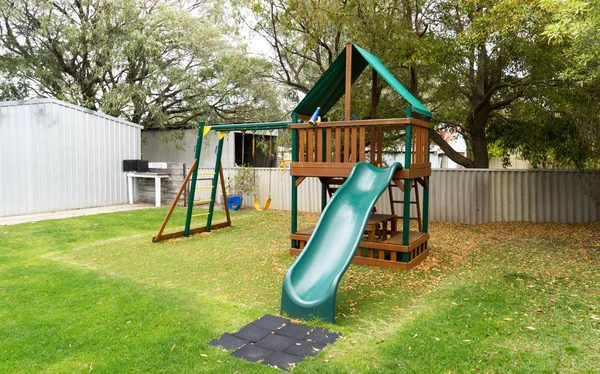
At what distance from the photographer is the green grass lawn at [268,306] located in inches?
124

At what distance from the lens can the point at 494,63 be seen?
9.49 meters

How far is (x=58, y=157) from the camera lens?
1170 centimetres

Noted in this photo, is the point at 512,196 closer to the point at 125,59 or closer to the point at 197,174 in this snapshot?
the point at 197,174

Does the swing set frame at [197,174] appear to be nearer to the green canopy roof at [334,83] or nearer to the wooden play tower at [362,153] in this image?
the green canopy roof at [334,83]

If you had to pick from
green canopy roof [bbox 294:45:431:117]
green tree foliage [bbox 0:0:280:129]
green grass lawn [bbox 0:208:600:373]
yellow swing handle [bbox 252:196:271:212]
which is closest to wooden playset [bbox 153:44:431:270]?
green canopy roof [bbox 294:45:431:117]

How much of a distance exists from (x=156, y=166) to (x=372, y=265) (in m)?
10.0

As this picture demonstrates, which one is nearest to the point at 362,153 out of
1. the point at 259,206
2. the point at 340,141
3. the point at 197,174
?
the point at 340,141

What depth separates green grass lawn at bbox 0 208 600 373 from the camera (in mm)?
3156

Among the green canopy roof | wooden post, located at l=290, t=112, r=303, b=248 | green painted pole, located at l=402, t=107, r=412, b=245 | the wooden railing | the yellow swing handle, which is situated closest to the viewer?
green painted pole, located at l=402, t=107, r=412, b=245

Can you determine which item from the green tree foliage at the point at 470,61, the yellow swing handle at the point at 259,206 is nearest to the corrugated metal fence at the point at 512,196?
the green tree foliage at the point at 470,61

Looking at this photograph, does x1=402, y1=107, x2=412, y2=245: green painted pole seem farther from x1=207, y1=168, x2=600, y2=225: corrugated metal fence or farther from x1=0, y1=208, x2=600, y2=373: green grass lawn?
x1=207, y1=168, x2=600, y2=225: corrugated metal fence

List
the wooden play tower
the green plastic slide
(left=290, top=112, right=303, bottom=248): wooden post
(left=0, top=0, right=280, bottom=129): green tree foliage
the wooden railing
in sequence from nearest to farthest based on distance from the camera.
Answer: the green plastic slide, the wooden play tower, the wooden railing, (left=290, top=112, right=303, bottom=248): wooden post, (left=0, top=0, right=280, bottom=129): green tree foliage

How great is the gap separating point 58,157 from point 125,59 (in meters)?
4.72

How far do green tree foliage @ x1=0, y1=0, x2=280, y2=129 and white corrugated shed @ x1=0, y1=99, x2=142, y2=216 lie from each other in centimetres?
196
